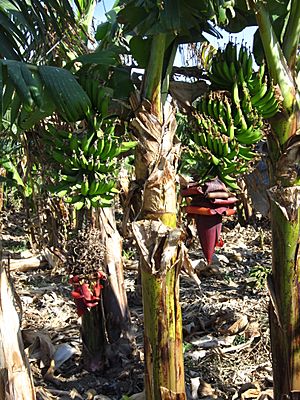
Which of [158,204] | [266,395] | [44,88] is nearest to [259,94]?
[158,204]

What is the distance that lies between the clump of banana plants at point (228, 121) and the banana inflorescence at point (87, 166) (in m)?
0.30

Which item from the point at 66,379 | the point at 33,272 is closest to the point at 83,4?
the point at 66,379

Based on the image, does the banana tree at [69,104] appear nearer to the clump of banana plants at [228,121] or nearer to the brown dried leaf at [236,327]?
the clump of banana plants at [228,121]

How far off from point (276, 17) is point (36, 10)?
3.26 feet

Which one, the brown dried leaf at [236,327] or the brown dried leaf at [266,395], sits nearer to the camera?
the brown dried leaf at [266,395]

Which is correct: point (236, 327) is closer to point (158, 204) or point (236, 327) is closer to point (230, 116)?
point (158, 204)

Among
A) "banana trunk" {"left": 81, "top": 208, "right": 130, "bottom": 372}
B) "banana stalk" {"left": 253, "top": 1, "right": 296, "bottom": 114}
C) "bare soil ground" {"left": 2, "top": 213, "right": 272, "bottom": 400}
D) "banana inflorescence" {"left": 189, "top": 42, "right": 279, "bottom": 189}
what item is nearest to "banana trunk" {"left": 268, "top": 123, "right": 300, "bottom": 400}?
"banana stalk" {"left": 253, "top": 1, "right": 296, "bottom": 114}

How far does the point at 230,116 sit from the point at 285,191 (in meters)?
0.46

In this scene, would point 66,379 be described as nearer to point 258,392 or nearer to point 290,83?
point 258,392

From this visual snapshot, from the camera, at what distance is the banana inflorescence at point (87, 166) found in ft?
5.68

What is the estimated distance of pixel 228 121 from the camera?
178 cm

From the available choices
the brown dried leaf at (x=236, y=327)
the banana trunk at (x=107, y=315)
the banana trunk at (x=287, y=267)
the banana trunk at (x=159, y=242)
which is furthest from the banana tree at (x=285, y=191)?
the brown dried leaf at (x=236, y=327)

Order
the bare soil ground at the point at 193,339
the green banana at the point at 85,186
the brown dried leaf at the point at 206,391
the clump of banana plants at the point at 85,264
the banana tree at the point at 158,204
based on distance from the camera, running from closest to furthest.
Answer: the green banana at the point at 85,186, the banana tree at the point at 158,204, the clump of banana plants at the point at 85,264, the brown dried leaf at the point at 206,391, the bare soil ground at the point at 193,339

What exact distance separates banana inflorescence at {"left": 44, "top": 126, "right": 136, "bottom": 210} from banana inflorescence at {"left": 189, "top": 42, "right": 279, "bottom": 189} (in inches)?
12.1
